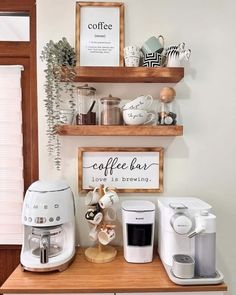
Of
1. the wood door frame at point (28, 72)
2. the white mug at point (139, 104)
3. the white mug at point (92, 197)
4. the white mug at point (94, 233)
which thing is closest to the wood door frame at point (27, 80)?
the wood door frame at point (28, 72)

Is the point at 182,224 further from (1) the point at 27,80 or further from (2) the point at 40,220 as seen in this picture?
(1) the point at 27,80

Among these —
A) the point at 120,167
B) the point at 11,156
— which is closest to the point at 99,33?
the point at 120,167

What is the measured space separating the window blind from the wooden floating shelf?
1.15ft

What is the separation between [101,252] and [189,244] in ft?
1.56

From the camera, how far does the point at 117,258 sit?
4.67 feet

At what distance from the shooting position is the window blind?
158cm

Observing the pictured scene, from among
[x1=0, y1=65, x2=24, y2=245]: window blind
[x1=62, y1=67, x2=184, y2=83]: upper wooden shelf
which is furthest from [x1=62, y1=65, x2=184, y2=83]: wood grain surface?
[x1=0, y1=65, x2=24, y2=245]: window blind

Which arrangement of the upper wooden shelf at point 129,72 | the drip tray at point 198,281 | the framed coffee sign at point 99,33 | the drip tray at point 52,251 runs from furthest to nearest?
1. the framed coffee sign at point 99,33
2. the upper wooden shelf at point 129,72
3. the drip tray at point 52,251
4. the drip tray at point 198,281

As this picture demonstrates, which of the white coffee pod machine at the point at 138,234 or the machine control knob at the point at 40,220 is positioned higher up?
the machine control knob at the point at 40,220

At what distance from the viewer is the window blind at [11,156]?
5.19 ft

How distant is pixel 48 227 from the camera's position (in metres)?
1.26

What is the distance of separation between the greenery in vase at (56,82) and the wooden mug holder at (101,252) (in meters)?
0.38

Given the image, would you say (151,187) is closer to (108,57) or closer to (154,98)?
(154,98)

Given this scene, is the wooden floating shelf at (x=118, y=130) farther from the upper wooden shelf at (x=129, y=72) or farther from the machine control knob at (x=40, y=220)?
the machine control knob at (x=40, y=220)
